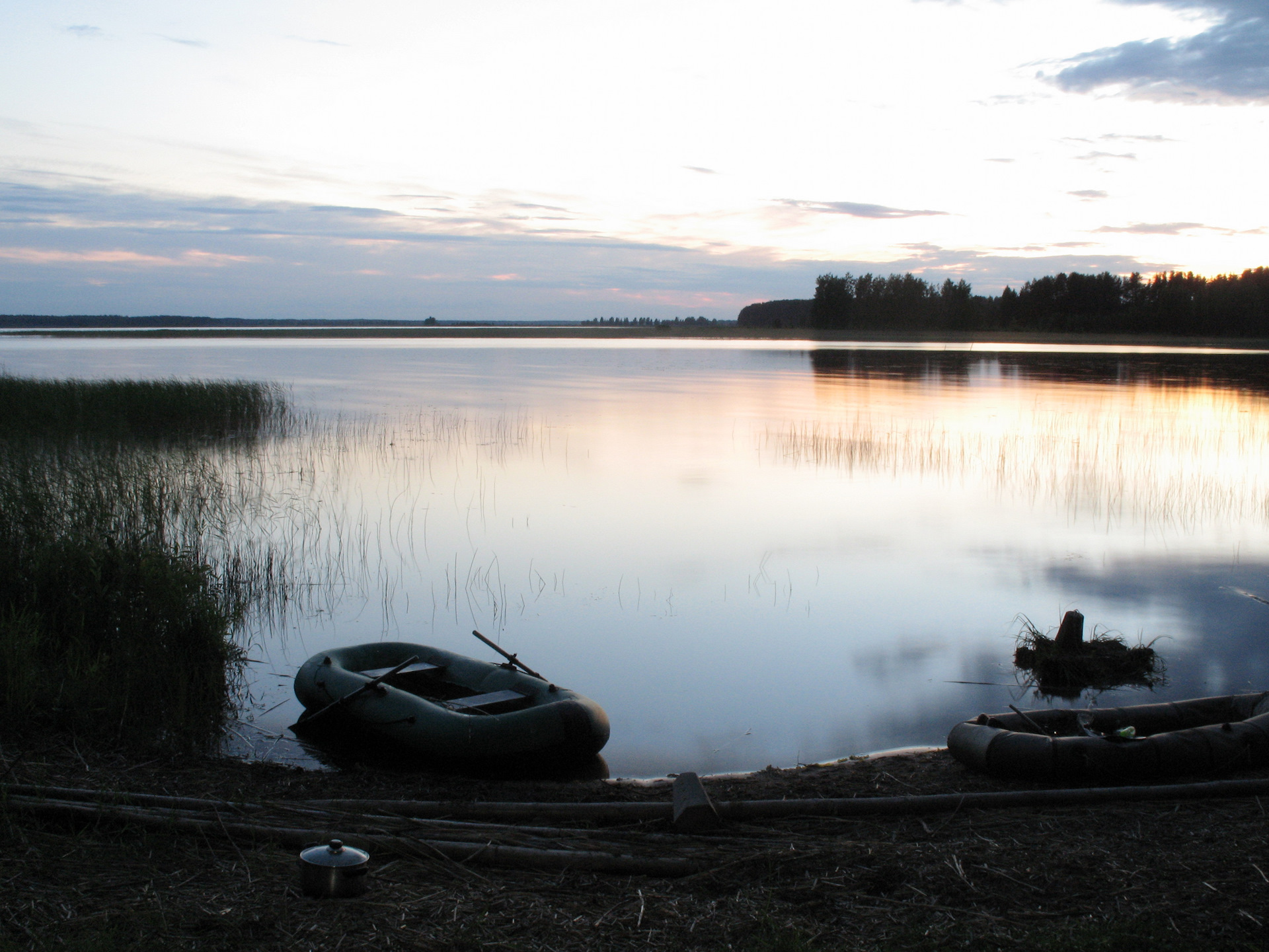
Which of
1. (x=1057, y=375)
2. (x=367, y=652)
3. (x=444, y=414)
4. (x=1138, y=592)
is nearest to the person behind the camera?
(x=367, y=652)

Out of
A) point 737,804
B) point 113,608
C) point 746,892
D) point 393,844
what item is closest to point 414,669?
point 113,608

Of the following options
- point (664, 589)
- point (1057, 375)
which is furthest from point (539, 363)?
point (664, 589)

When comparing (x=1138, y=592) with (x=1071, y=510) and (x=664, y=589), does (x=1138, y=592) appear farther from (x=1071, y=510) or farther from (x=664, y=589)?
(x=664, y=589)

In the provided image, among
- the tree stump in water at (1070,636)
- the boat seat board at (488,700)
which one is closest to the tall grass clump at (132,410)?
the boat seat board at (488,700)

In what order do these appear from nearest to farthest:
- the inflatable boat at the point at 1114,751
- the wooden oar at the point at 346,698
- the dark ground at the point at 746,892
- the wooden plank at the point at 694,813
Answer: the dark ground at the point at 746,892
the wooden plank at the point at 694,813
the inflatable boat at the point at 1114,751
the wooden oar at the point at 346,698

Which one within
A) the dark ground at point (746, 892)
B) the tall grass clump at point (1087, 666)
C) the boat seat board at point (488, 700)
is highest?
the dark ground at point (746, 892)

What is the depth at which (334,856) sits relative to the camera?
335 cm

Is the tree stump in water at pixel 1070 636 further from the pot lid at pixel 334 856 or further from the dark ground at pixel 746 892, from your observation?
the pot lid at pixel 334 856

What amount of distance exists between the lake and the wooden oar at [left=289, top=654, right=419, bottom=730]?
199 millimetres

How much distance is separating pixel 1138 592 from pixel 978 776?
18.0ft

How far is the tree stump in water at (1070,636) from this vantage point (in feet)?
24.6

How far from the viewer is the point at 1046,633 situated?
850 cm

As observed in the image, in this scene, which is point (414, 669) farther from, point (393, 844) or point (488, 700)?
point (393, 844)

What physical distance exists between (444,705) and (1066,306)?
334 feet
